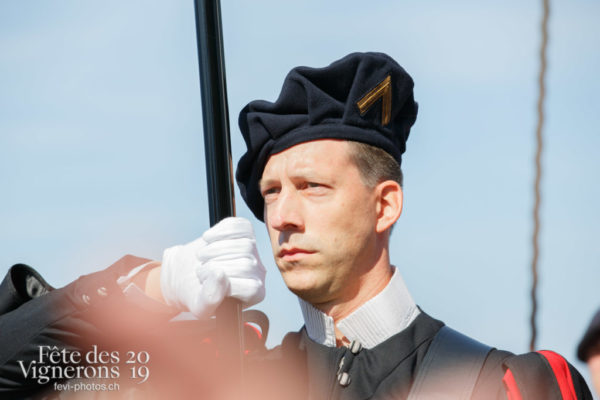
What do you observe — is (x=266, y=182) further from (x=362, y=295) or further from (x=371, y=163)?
(x=362, y=295)

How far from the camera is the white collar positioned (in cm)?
266

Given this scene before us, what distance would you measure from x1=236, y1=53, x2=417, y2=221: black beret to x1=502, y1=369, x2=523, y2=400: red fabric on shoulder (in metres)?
0.80

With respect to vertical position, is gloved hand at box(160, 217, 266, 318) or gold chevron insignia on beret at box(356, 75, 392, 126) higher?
gold chevron insignia on beret at box(356, 75, 392, 126)

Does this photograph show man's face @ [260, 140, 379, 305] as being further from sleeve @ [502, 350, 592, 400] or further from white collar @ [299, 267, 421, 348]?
sleeve @ [502, 350, 592, 400]

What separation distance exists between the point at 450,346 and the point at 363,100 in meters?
0.83

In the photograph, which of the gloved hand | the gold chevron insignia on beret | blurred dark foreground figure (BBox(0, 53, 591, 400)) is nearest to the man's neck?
blurred dark foreground figure (BBox(0, 53, 591, 400))

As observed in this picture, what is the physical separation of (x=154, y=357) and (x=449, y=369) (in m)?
1.04

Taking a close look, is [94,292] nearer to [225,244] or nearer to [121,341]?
[121,341]

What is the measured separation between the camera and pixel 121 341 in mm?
2877

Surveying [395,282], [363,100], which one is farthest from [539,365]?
[363,100]

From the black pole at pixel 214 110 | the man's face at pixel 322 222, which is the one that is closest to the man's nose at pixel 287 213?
the man's face at pixel 322 222

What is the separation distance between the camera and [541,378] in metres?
2.43

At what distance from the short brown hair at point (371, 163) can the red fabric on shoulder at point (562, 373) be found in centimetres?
73

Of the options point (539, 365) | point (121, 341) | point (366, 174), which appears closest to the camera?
point (539, 365)
